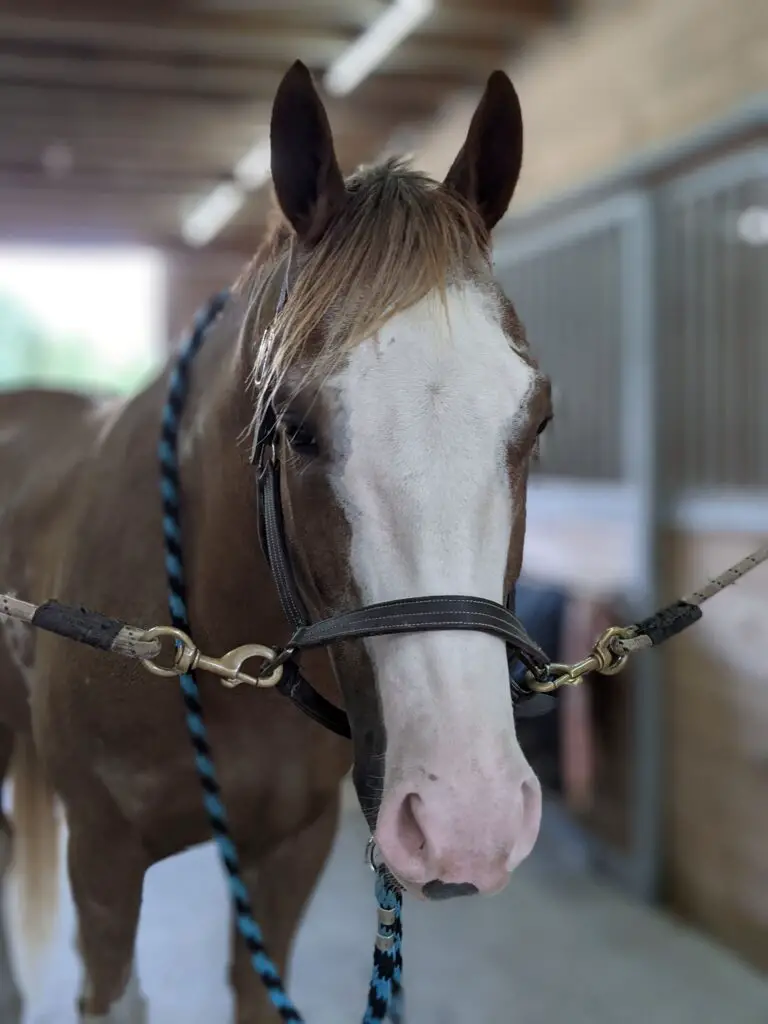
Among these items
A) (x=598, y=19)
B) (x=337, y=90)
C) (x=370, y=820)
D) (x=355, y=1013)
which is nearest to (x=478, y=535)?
(x=370, y=820)

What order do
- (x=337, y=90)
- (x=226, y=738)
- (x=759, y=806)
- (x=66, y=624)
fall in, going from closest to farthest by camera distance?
(x=66, y=624) < (x=226, y=738) < (x=759, y=806) < (x=337, y=90)

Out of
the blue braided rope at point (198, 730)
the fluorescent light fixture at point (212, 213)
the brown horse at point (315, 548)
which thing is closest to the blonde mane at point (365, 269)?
the brown horse at point (315, 548)

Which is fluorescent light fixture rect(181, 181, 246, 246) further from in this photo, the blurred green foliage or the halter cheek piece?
the halter cheek piece

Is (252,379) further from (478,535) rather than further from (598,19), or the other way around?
(598,19)

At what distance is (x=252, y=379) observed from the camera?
813 millimetres

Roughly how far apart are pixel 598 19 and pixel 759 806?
1.89 m

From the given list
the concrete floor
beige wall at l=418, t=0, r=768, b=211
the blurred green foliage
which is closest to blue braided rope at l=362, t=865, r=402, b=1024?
the concrete floor

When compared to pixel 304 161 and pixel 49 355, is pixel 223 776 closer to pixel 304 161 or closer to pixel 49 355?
pixel 304 161

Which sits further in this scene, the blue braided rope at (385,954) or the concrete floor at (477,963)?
the concrete floor at (477,963)

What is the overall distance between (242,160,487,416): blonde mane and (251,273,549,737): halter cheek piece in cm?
5

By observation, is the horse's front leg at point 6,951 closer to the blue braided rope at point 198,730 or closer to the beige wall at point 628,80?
the blue braided rope at point 198,730

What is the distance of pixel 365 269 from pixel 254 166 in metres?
2.88

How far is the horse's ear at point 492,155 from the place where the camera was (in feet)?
2.80

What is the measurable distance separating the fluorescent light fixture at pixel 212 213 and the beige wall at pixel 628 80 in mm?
1318
